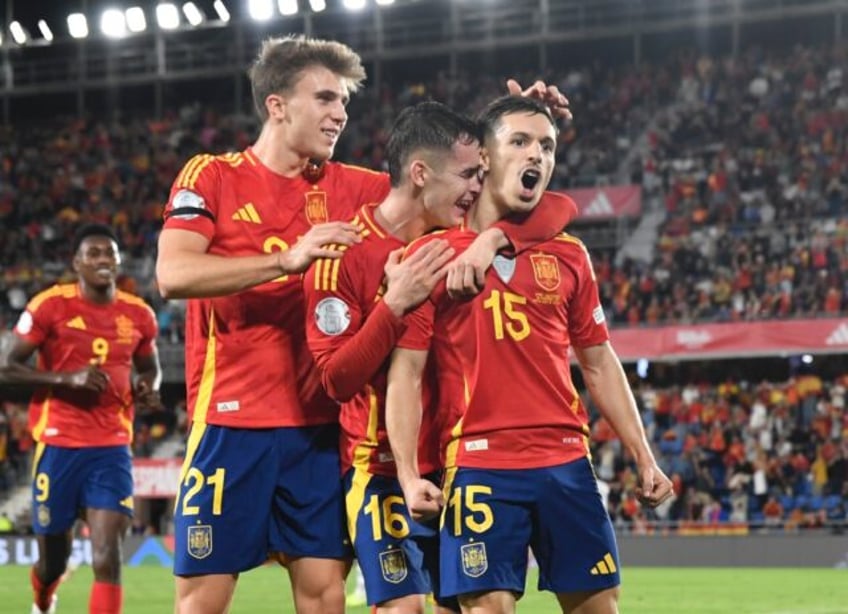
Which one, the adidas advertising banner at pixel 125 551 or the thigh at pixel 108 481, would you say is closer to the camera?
the thigh at pixel 108 481

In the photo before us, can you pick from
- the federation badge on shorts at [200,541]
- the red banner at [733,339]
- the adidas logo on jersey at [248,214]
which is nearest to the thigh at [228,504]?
the federation badge on shorts at [200,541]

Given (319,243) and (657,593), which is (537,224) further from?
(657,593)

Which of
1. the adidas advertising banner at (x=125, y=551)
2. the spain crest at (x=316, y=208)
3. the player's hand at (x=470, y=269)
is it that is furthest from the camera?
the adidas advertising banner at (x=125, y=551)

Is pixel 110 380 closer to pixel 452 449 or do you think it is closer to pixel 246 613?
A: pixel 246 613

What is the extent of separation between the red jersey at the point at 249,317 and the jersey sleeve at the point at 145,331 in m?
4.64

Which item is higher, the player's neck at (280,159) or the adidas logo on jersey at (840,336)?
the player's neck at (280,159)

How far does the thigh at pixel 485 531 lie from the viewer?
5.61 m

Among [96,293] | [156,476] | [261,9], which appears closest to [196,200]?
[96,293]

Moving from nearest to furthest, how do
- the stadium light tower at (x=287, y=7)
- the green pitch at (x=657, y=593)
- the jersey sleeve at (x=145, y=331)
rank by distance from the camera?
the jersey sleeve at (x=145, y=331), the green pitch at (x=657, y=593), the stadium light tower at (x=287, y=7)

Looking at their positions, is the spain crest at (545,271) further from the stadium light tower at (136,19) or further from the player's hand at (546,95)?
the stadium light tower at (136,19)

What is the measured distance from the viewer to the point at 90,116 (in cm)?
4166

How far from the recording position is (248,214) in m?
5.93

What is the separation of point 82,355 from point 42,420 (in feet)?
1.66

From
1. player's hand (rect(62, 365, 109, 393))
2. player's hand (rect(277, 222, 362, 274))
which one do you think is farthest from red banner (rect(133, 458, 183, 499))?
player's hand (rect(277, 222, 362, 274))
